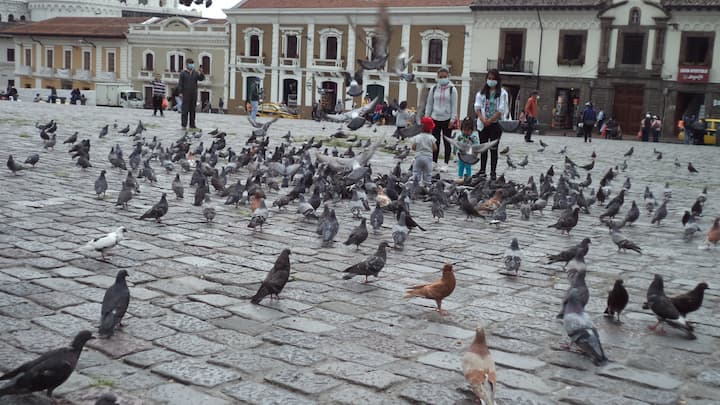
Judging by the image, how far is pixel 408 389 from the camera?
3633 mm

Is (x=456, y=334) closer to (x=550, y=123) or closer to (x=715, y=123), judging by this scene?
(x=715, y=123)

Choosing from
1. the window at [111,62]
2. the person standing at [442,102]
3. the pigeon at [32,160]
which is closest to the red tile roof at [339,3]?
the window at [111,62]

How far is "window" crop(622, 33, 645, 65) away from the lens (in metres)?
35.1

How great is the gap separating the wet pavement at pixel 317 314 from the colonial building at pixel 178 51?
4115cm

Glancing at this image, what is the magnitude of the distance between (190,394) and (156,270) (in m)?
2.29

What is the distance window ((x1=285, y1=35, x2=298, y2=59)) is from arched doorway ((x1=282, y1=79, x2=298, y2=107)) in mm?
1567

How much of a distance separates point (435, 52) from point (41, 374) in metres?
39.0

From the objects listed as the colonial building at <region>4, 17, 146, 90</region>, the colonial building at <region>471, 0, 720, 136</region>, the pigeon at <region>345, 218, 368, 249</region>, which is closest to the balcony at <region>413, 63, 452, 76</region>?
the colonial building at <region>471, 0, 720, 136</region>

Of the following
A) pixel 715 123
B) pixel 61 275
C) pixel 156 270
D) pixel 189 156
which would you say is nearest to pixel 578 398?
pixel 156 270

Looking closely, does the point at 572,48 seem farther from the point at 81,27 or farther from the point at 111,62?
the point at 81,27

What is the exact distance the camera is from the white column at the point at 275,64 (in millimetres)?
45034

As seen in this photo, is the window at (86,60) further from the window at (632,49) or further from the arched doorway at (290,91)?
the window at (632,49)

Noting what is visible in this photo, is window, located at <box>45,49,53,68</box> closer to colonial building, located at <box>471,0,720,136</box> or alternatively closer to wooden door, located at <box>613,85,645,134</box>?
colonial building, located at <box>471,0,720,136</box>

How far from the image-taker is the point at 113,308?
4133 millimetres
